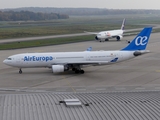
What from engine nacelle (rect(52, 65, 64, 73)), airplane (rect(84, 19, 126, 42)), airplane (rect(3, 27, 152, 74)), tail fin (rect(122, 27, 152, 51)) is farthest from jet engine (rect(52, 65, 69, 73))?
airplane (rect(84, 19, 126, 42))

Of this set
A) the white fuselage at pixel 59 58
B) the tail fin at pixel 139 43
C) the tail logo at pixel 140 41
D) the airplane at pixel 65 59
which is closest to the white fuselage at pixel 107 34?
the tail fin at pixel 139 43

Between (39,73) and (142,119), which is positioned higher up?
(142,119)

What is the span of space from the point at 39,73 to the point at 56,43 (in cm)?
3801

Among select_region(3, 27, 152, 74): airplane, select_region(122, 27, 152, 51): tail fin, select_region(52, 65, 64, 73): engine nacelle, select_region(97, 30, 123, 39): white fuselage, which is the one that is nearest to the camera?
select_region(52, 65, 64, 73): engine nacelle

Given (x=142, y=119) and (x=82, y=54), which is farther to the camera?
(x=82, y=54)

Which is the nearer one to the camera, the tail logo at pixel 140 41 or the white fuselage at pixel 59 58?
the white fuselage at pixel 59 58

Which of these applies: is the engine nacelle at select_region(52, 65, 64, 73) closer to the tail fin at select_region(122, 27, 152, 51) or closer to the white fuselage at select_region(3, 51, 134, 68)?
the white fuselage at select_region(3, 51, 134, 68)

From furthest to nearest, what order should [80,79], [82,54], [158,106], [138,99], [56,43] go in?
[56,43]
[82,54]
[80,79]
[138,99]
[158,106]

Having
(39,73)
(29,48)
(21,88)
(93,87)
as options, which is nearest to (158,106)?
(93,87)

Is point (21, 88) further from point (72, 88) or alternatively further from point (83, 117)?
point (83, 117)

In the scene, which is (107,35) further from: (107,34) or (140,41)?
(140,41)

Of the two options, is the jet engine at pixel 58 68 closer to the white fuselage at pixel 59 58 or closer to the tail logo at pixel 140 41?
the white fuselage at pixel 59 58

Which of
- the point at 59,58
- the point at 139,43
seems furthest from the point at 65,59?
the point at 139,43

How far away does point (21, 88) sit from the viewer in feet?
118
